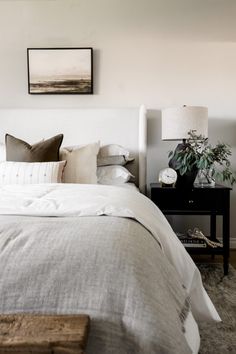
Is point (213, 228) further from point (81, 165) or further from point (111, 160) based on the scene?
point (81, 165)

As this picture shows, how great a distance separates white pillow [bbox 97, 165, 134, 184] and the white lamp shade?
47 centimetres

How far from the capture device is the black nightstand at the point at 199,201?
2.50 metres

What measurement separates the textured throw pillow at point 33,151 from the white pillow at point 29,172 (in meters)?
0.13

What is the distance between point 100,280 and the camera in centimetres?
85

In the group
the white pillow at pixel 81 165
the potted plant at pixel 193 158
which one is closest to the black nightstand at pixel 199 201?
the potted plant at pixel 193 158

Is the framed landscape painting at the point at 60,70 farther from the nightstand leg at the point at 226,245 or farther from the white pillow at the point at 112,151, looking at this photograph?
the nightstand leg at the point at 226,245

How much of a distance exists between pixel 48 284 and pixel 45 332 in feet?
0.50

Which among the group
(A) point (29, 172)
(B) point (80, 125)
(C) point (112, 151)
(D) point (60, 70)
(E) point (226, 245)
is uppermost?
(D) point (60, 70)

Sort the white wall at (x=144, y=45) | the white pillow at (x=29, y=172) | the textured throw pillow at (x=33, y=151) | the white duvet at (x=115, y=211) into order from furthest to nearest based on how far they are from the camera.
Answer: the white wall at (x=144, y=45) < the textured throw pillow at (x=33, y=151) < the white pillow at (x=29, y=172) < the white duvet at (x=115, y=211)

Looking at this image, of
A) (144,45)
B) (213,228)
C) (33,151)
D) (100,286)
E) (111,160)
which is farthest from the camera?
(144,45)

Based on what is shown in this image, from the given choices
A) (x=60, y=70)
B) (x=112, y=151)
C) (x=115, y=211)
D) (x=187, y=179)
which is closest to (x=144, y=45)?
(x=60, y=70)

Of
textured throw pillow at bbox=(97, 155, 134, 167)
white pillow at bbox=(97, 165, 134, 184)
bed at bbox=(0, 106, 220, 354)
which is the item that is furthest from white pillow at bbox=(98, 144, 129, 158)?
bed at bbox=(0, 106, 220, 354)

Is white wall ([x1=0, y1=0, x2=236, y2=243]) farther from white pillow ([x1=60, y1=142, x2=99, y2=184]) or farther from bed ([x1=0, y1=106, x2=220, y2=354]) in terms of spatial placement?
bed ([x1=0, y1=106, x2=220, y2=354])

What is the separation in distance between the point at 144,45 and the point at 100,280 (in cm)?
260
